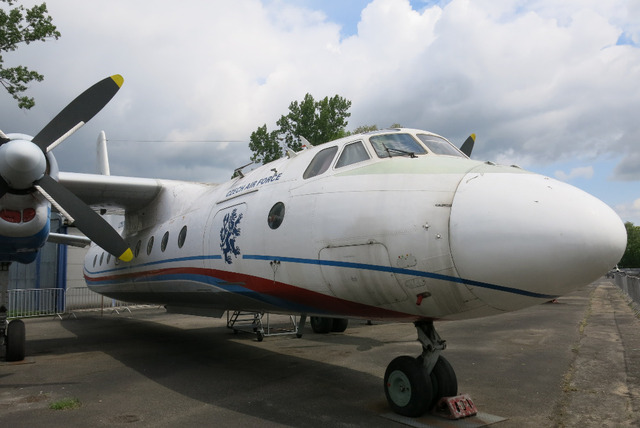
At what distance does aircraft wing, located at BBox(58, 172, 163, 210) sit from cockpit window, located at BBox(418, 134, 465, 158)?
7689 millimetres

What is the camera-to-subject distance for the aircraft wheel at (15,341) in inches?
382

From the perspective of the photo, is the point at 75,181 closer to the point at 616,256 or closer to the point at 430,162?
the point at 430,162

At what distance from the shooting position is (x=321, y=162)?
6.53 meters

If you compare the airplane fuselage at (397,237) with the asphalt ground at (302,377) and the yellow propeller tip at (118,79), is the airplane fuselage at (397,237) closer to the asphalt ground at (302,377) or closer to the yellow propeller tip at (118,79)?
the asphalt ground at (302,377)

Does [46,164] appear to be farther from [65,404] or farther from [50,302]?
[50,302]

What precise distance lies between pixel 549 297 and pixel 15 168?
7.96 m

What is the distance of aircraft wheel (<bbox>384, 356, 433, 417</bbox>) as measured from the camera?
5.41 m

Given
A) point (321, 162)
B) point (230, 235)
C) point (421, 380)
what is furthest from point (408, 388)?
point (230, 235)

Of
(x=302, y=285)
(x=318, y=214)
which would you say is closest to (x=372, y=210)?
(x=318, y=214)

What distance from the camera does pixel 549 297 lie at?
4453mm

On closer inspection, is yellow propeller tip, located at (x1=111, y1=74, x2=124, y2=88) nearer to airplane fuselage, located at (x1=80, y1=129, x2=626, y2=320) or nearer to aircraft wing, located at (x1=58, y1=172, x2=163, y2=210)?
aircraft wing, located at (x1=58, y1=172, x2=163, y2=210)

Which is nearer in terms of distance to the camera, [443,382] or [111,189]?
[443,382]

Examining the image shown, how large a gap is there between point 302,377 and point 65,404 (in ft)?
11.7

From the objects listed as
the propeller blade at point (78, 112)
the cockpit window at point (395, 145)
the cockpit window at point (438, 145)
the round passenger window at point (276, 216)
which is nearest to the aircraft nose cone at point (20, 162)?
the propeller blade at point (78, 112)
